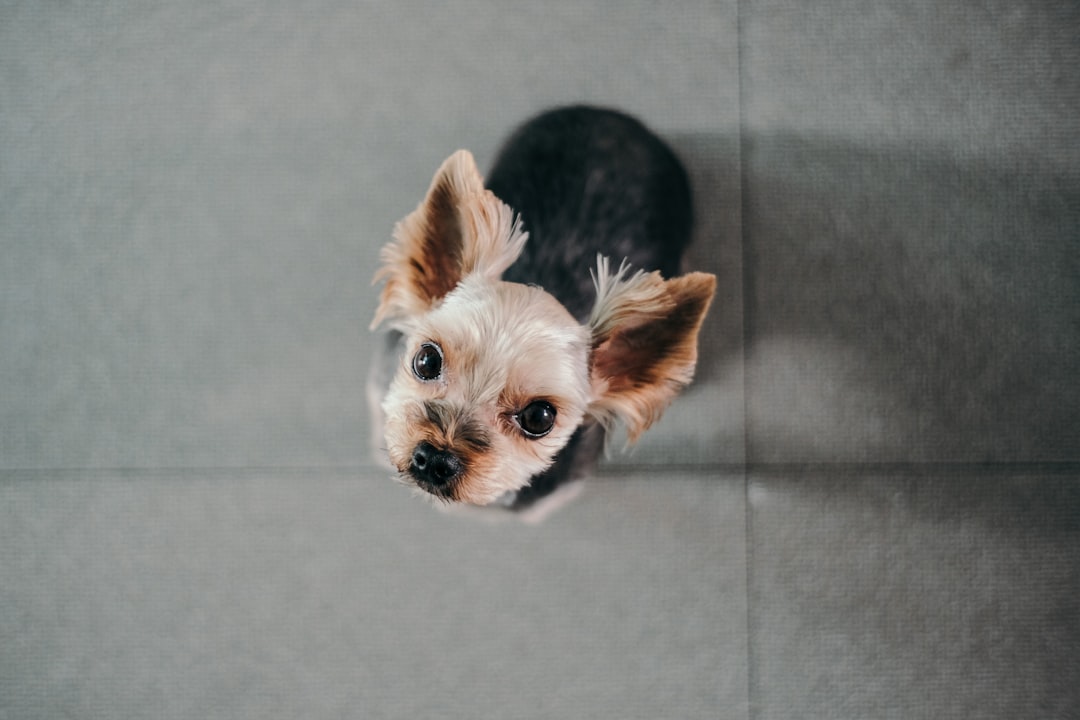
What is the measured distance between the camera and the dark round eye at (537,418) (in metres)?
1.04

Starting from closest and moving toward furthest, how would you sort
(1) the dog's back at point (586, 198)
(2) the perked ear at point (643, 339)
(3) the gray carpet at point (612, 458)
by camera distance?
(2) the perked ear at point (643, 339)
(1) the dog's back at point (586, 198)
(3) the gray carpet at point (612, 458)

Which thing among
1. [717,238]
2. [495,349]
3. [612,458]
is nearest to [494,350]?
[495,349]

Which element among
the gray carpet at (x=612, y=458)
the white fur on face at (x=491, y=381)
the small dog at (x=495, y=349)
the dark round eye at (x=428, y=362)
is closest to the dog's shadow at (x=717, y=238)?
the gray carpet at (x=612, y=458)

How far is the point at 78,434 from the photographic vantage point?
1.51 metres

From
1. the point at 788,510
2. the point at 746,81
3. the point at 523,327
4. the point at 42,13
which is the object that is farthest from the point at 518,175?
the point at 42,13

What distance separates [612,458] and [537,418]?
458mm

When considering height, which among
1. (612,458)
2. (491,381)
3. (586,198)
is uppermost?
(586,198)

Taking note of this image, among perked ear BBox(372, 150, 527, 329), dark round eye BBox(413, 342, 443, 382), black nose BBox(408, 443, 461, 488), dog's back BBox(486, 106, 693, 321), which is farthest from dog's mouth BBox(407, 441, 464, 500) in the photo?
dog's back BBox(486, 106, 693, 321)

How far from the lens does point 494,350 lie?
39.2 inches

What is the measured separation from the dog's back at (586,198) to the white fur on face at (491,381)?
22 cm

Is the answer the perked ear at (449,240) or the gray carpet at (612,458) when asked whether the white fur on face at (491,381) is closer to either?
the perked ear at (449,240)

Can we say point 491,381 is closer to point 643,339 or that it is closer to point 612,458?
point 643,339

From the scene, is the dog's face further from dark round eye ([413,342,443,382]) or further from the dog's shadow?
the dog's shadow

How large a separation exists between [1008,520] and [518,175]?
122 cm
